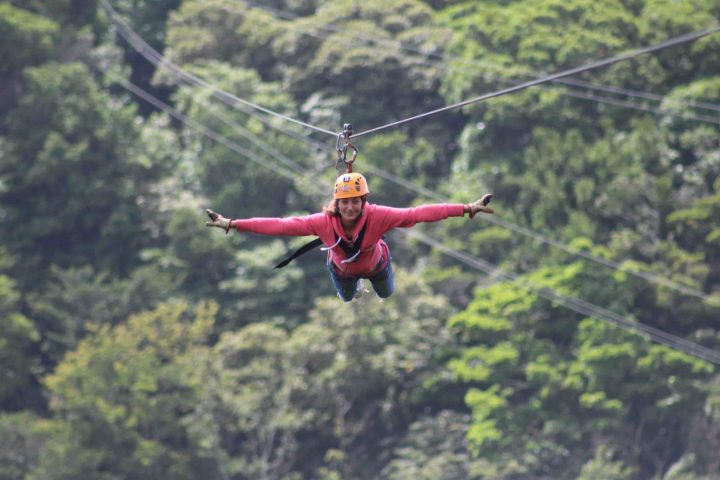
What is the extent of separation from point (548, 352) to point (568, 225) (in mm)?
2811

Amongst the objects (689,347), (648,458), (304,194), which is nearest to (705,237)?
(689,347)

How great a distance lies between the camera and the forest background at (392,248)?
29500mm

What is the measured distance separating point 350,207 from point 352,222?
0.63 feet

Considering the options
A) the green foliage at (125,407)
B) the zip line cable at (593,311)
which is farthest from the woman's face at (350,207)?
the green foliage at (125,407)

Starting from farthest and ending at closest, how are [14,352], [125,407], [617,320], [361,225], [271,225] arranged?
[14,352], [125,407], [617,320], [361,225], [271,225]

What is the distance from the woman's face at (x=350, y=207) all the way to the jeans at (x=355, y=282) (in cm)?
→ 81

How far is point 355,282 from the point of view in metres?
10.6

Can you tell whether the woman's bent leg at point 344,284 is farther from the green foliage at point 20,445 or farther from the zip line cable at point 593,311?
the green foliage at point 20,445

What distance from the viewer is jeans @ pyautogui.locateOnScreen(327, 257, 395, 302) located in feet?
34.2

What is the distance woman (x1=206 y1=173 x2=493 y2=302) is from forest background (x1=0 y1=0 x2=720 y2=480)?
18.6m

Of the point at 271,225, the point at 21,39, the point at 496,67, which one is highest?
the point at 21,39

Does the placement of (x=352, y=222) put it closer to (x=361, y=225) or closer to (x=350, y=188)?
(x=361, y=225)

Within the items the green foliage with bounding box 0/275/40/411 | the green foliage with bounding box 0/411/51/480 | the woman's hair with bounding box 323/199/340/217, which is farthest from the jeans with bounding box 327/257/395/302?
the green foliage with bounding box 0/275/40/411

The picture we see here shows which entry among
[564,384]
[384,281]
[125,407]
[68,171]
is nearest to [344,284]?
[384,281]
